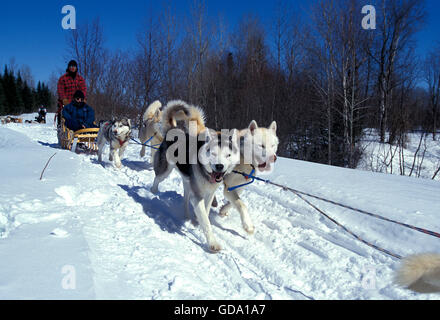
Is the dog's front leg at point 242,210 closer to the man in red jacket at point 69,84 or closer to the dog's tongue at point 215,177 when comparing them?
the dog's tongue at point 215,177

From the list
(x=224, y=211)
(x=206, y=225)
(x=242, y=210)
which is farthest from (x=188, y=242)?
(x=224, y=211)

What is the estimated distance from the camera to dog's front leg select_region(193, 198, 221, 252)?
2.55 m

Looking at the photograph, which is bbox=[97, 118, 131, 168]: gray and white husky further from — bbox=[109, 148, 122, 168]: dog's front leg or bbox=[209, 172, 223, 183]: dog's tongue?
bbox=[209, 172, 223, 183]: dog's tongue

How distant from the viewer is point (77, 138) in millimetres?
6980

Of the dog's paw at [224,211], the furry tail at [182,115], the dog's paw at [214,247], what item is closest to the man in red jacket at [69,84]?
the furry tail at [182,115]

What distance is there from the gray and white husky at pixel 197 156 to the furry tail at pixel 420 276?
149cm

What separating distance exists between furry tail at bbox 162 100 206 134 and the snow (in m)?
1.08

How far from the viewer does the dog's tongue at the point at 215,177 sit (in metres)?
2.67

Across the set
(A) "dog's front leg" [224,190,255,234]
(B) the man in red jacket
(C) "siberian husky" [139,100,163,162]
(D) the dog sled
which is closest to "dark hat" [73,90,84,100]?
(B) the man in red jacket

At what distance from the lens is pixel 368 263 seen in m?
2.28

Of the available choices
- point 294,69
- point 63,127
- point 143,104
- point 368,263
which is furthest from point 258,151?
point 294,69

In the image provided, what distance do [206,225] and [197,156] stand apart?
29.0 inches
